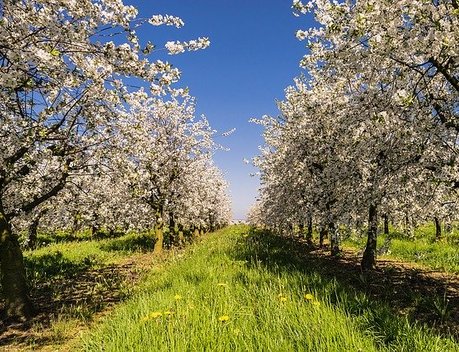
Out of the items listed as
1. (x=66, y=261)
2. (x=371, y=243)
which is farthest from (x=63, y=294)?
(x=371, y=243)

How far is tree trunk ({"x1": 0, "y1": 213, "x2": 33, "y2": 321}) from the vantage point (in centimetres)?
977

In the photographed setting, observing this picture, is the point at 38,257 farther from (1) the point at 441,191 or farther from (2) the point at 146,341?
(1) the point at 441,191

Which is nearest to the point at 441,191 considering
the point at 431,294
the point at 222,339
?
the point at 431,294

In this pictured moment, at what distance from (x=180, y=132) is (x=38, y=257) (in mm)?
10752

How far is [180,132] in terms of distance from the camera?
2491 cm

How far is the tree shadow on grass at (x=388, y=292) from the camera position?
6.34m

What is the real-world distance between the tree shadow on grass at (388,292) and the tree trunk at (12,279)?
5886mm

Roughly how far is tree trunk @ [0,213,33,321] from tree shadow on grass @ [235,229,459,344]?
589 centimetres

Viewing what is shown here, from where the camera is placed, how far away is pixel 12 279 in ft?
32.2

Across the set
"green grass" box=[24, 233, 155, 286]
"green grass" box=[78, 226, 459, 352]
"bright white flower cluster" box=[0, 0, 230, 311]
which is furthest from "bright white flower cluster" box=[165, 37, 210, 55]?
"green grass" box=[24, 233, 155, 286]

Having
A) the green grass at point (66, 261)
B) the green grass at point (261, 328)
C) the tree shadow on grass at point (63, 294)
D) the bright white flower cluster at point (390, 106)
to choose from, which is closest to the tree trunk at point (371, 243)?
the bright white flower cluster at point (390, 106)

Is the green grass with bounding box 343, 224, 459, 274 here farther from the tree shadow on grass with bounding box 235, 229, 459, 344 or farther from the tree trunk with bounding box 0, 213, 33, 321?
the tree trunk with bounding box 0, 213, 33, 321

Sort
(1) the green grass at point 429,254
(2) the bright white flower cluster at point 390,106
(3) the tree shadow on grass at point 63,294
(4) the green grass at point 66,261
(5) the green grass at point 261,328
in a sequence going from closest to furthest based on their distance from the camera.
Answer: (5) the green grass at point 261,328, (2) the bright white flower cluster at point 390,106, (3) the tree shadow on grass at point 63,294, (1) the green grass at point 429,254, (4) the green grass at point 66,261

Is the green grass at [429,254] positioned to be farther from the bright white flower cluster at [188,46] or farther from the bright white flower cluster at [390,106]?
the bright white flower cluster at [188,46]
